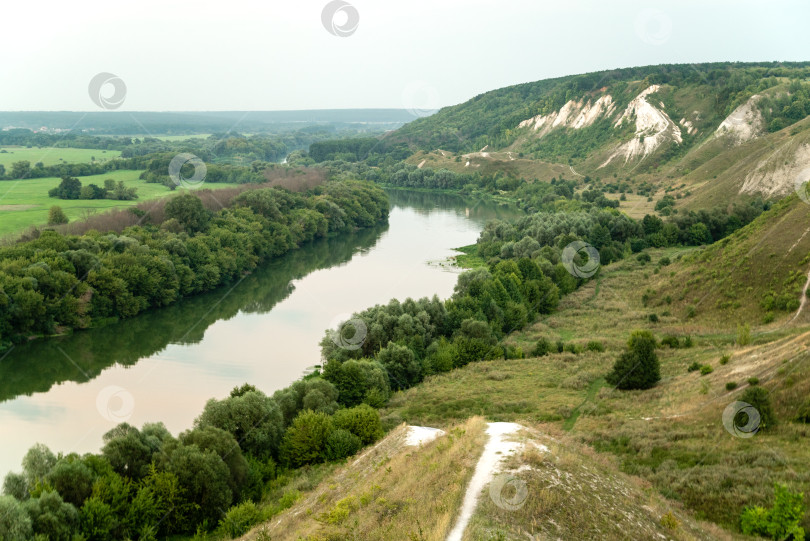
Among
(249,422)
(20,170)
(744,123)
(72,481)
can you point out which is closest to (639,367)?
(249,422)

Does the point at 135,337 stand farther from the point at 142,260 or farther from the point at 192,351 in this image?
the point at 142,260

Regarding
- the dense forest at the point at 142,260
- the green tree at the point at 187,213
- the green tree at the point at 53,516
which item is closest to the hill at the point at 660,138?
the dense forest at the point at 142,260

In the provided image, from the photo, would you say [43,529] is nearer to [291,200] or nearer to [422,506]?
[422,506]

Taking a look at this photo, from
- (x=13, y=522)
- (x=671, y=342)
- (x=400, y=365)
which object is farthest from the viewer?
(x=671, y=342)

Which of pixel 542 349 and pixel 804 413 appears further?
pixel 542 349

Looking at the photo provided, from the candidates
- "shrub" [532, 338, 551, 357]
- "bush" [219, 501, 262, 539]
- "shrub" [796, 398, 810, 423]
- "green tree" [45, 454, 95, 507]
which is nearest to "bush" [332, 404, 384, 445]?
"bush" [219, 501, 262, 539]
